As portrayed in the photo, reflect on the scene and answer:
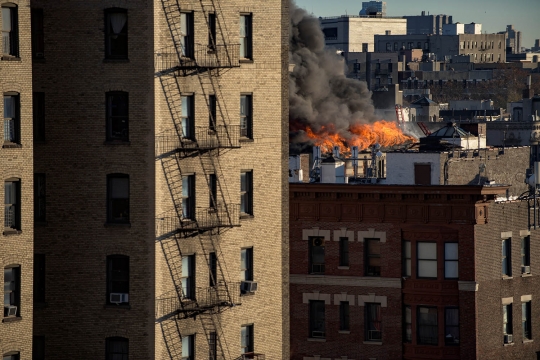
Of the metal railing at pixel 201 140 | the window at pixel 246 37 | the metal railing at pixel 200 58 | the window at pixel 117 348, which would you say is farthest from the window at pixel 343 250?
the window at pixel 117 348

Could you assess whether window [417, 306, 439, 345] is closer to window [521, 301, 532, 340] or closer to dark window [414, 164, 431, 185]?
window [521, 301, 532, 340]

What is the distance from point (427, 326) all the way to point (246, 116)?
48.7 ft

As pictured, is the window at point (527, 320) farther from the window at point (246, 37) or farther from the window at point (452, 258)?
the window at point (246, 37)

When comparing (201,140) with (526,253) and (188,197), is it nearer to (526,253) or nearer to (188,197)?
(188,197)

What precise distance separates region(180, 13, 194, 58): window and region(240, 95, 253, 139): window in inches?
133

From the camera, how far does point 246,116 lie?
192 feet

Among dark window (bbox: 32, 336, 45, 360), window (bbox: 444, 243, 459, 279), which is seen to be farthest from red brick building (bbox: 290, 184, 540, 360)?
dark window (bbox: 32, 336, 45, 360)

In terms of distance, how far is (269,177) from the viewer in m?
59.6

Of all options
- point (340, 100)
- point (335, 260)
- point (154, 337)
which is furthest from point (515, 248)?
point (340, 100)

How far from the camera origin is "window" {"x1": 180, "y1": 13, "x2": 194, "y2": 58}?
55.5 m

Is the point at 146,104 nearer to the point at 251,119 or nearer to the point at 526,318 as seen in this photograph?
the point at 251,119

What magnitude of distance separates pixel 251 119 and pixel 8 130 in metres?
10.9

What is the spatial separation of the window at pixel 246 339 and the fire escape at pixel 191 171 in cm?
105

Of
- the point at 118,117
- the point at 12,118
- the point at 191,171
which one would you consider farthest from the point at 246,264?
the point at 12,118
